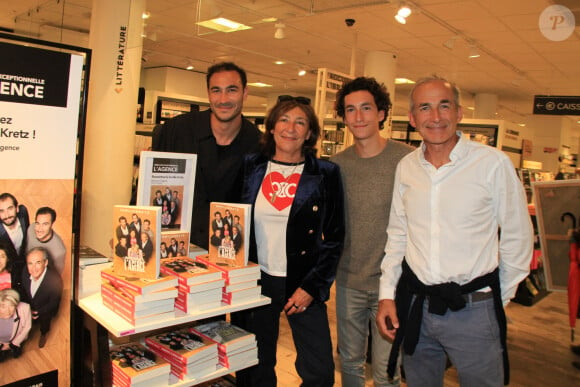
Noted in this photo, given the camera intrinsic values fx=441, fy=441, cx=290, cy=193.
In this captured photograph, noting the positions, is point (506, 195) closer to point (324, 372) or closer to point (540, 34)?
point (324, 372)

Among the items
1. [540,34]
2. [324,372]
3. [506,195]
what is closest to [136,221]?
[324,372]

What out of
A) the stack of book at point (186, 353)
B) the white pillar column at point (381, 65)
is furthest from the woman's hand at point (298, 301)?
the white pillar column at point (381, 65)

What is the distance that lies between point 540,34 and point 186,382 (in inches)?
294

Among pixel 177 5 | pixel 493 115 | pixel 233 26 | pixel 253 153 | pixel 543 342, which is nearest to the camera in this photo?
pixel 253 153

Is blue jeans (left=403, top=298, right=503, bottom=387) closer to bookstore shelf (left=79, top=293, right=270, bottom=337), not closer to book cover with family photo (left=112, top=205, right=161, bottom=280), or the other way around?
bookstore shelf (left=79, top=293, right=270, bottom=337)

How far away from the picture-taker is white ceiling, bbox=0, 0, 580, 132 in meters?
5.69

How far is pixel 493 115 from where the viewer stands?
1284 cm

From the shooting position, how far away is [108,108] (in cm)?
479

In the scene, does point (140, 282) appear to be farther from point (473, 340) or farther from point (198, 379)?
point (473, 340)

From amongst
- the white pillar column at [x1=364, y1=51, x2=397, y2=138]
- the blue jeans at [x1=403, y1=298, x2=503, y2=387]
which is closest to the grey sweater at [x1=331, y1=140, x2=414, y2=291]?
the blue jeans at [x1=403, y1=298, x2=503, y2=387]

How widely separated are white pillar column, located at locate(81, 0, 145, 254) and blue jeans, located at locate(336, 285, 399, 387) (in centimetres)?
330

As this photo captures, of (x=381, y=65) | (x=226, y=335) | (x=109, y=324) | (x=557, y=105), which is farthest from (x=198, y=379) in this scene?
(x=557, y=105)

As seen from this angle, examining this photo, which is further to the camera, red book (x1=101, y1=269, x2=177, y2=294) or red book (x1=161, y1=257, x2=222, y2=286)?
red book (x1=161, y1=257, x2=222, y2=286)

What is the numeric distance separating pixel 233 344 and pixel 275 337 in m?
0.31
